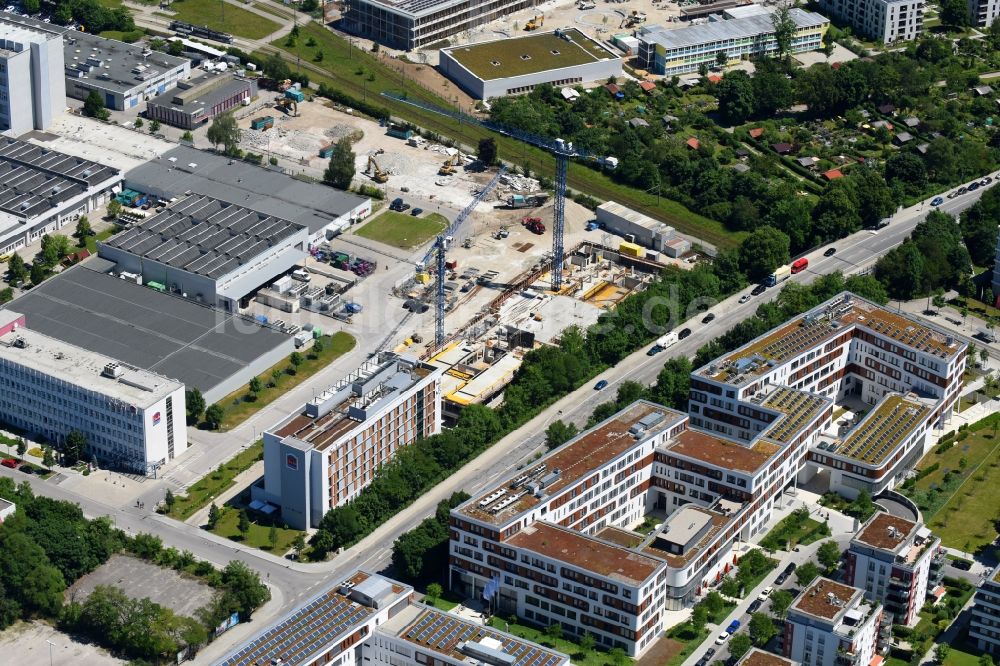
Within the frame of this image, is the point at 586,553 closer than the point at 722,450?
Yes

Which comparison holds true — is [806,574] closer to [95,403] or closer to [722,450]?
[722,450]

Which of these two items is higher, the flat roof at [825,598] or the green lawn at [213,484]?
the flat roof at [825,598]

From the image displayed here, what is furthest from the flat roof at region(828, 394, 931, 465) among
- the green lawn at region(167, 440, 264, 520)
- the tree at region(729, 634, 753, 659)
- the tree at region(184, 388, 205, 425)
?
the tree at region(184, 388, 205, 425)

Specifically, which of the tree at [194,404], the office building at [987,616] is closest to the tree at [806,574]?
the office building at [987,616]

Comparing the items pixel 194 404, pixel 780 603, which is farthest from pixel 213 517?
pixel 780 603

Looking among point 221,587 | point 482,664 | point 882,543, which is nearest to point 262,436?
point 221,587

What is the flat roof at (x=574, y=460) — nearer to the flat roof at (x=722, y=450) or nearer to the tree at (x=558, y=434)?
the flat roof at (x=722, y=450)

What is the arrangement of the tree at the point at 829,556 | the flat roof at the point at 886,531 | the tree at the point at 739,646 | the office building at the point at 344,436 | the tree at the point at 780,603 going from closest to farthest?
the tree at the point at 739,646, the tree at the point at 780,603, the flat roof at the point at 886,531, the tree at the point at 829,556, the office building at the point at 344,436

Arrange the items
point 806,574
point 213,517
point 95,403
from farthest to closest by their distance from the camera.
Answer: point 95,403 → point 213,517 → point 806,574
